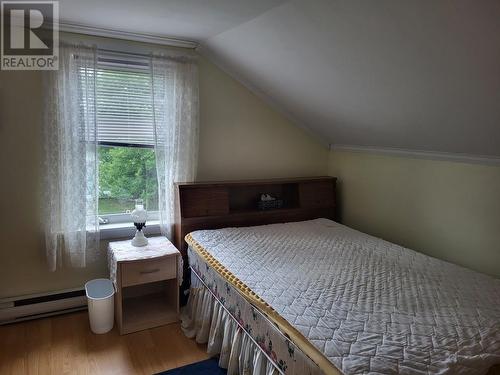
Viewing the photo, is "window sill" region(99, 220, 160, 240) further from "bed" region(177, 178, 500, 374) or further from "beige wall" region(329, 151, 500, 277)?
"beige wall" region(329, 151, 500, 277)

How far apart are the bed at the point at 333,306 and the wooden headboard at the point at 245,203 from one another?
19 centimetres

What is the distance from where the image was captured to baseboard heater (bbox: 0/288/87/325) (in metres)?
2.57

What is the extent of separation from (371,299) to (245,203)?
1.75 meters

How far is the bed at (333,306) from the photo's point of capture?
135 cm

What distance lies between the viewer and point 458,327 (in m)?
1.52

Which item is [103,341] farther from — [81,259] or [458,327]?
[458,327]

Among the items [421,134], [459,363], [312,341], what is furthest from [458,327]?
[421,134]

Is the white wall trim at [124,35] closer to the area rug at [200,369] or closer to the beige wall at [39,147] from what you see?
the beige wall at [39,147]

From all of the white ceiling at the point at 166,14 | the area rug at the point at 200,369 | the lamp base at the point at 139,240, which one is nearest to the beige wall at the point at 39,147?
the lamp base at the point at 139,240

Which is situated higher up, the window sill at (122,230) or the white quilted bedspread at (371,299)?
the window sill at (122,230)

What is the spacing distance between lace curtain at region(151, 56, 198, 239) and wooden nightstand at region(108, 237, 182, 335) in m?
0.38

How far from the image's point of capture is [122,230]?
287 cm

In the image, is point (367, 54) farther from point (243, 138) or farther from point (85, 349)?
point (85, 349)

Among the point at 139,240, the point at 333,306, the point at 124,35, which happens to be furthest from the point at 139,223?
the point at 333,306
